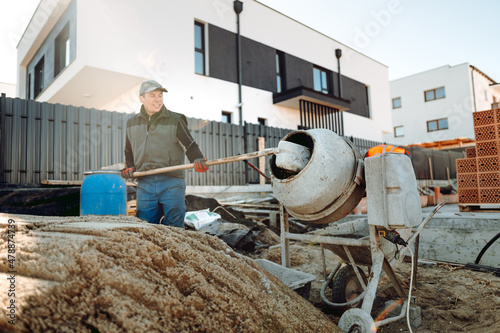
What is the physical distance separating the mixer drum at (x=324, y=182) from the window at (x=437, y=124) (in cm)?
2567

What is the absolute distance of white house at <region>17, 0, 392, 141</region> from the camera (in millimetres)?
8633

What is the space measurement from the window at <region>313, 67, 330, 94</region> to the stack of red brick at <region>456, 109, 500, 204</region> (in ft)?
29.7

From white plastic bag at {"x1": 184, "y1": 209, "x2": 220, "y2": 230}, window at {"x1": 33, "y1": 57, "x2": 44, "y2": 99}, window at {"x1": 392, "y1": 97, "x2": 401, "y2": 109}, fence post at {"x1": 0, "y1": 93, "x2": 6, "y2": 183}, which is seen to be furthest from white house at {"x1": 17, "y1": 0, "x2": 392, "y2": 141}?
window at {"x1": 392, "y1": 97, "x2": 401, "y2": 109}

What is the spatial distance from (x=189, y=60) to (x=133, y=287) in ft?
32.1

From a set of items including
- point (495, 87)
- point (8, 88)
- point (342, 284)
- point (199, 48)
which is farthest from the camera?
point (495, 87)

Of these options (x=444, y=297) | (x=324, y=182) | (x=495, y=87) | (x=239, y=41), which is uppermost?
(x=495, y=87)

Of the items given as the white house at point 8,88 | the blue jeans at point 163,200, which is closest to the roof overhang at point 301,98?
the blue jeans at point 163,200

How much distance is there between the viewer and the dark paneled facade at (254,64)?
11203 millimetres

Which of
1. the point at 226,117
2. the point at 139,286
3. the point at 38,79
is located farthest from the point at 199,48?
the point at 139,286

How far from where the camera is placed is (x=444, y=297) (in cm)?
321

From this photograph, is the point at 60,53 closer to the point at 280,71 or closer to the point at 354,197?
the point at 280,71

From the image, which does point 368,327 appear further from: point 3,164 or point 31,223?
point 3,164

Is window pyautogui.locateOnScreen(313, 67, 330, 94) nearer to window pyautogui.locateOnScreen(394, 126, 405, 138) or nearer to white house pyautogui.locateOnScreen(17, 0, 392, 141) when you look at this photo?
white house pyautogui.locateOnScreen(17, 0, 392, 141)

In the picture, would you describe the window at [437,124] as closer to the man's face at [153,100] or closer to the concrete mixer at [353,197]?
the concrete mixer at [353,197]
